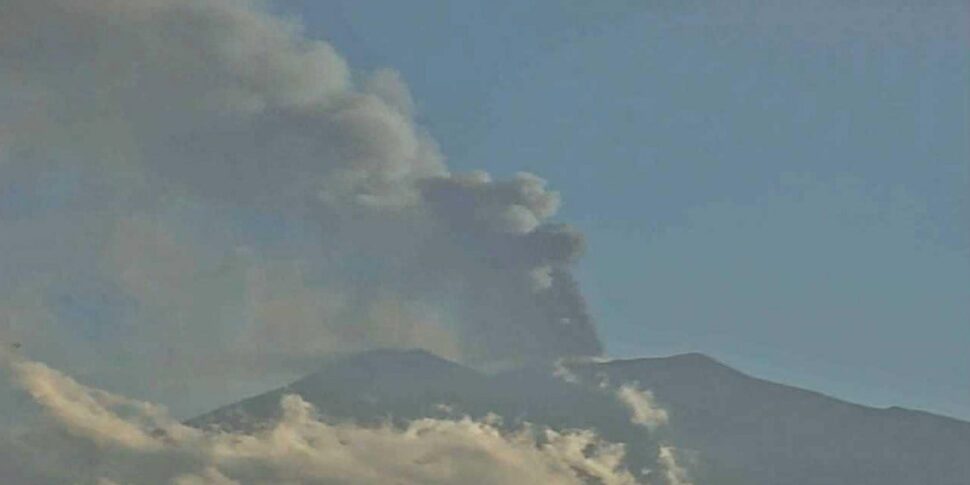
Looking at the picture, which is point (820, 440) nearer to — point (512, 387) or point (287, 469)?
point (512, 387)

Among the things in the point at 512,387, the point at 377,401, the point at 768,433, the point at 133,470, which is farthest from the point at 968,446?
the point at 133,470

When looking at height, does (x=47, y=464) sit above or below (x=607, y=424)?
below

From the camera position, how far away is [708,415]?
19328mm

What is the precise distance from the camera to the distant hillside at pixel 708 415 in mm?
18203

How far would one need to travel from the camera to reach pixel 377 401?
1838cm

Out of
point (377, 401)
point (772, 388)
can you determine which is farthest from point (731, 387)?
point (377, 401)

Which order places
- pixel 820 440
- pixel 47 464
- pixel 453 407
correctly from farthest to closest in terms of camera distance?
pixel 820 440 → pixel 453 407 → pixel 47 464

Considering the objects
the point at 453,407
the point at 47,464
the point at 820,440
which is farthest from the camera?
the point at 820,440

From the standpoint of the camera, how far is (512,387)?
18500 millimetres

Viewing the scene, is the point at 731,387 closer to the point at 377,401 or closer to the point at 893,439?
the point at 893,439

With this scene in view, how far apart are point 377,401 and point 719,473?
4692 millimetres

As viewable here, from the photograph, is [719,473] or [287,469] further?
[719,473]

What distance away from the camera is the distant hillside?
717 inches

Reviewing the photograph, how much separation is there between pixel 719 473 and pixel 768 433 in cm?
103
